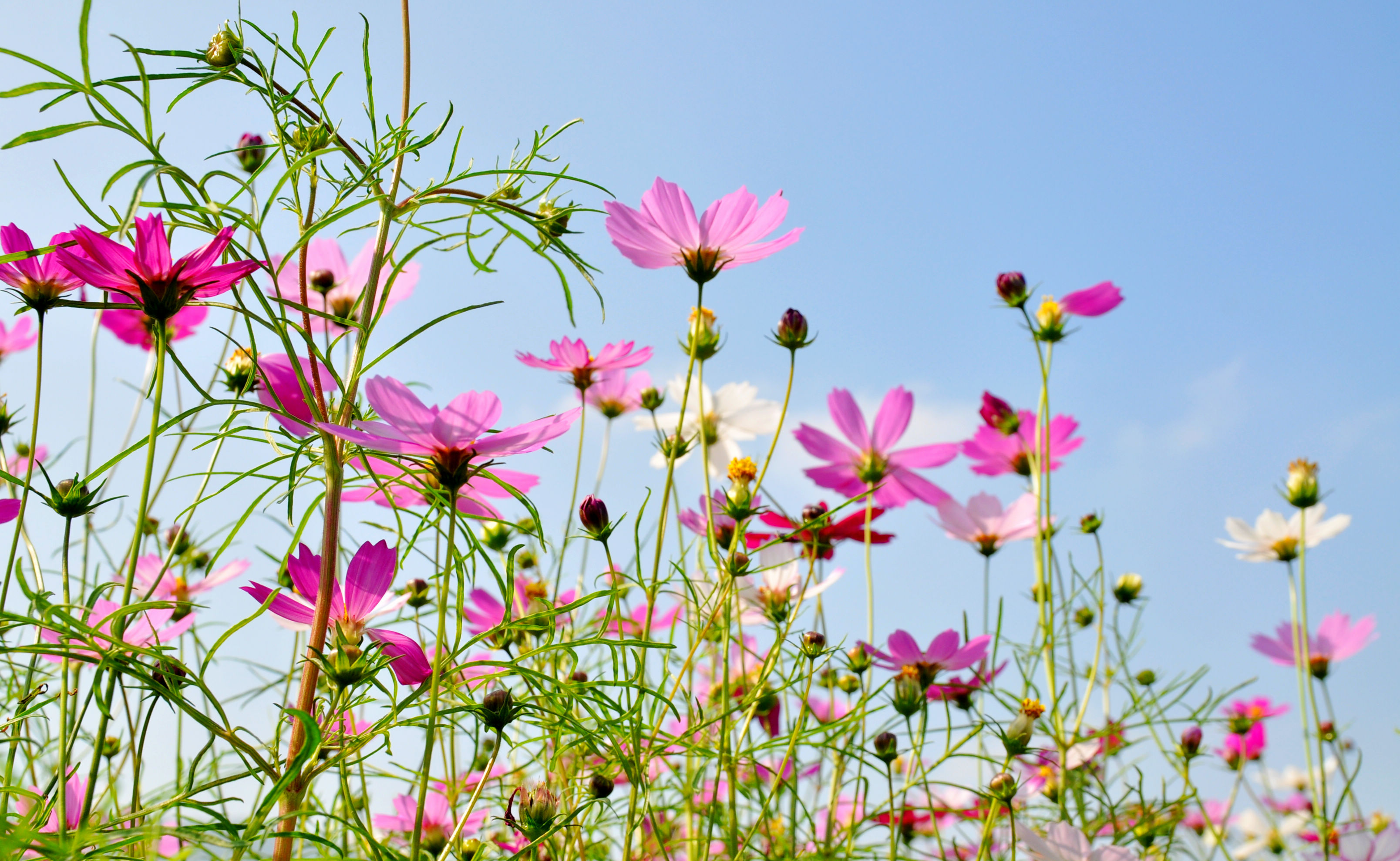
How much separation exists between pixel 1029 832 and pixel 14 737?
731 mm

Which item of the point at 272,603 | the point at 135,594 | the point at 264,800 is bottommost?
the point at 264,800

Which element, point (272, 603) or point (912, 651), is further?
point (912, 651)

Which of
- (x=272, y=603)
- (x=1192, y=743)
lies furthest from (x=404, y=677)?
(x=1192, y=743)

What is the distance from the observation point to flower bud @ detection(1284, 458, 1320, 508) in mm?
1240

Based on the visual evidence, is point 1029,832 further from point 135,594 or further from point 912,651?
point 135,594

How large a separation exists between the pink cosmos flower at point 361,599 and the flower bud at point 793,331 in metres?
0.44

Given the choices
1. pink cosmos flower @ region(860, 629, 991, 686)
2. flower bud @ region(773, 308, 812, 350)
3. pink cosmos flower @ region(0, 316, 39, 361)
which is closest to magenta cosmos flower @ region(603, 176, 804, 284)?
flower bud @ region(773, 308, 812, 350)

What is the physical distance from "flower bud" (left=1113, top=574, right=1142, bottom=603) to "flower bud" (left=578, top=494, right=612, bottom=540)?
991 mm

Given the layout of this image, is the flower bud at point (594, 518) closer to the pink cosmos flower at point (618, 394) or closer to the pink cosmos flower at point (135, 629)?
the pink cosmos flower at point (135, 629)

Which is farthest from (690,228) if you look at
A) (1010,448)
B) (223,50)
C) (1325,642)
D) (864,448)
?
(1325,642)

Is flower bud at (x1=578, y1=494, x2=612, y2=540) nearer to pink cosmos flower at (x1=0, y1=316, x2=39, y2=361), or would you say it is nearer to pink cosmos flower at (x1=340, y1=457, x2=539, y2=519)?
pink cosmos flower at (x1=340, y1=457, x2=539, y2=519)

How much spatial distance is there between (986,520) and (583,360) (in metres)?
0.55

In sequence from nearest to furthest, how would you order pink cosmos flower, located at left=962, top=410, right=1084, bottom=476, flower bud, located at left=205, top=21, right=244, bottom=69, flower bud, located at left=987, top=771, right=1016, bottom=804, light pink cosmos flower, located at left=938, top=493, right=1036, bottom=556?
flower bud, located at left=205, top=21, right=244, bottom=69 < flower bud, located at left=987, top=771, right=1016, bottom=804 < light pink cosmos flower, located at left=938, top=493, right=1036, bottom=556 < pink cosmos flower, located at left=962, top=410, right=1084, bottom=476

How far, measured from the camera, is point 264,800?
0.43 m
